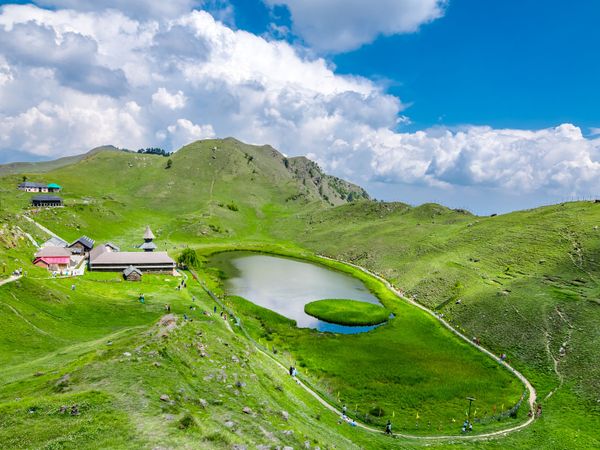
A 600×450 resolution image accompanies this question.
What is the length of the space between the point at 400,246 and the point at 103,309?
396ft

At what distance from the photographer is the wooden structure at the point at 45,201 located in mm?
162000

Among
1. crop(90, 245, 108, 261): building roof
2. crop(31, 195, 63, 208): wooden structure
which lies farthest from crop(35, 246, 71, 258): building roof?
crop(31, 195, 63, 208): wooden structure

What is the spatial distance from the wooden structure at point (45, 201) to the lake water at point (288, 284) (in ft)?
263

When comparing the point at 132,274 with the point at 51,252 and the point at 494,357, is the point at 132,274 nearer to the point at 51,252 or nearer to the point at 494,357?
the point at 51,252

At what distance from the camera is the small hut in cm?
9750

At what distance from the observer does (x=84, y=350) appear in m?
46.0

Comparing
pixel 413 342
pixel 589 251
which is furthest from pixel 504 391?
pixel 589 251

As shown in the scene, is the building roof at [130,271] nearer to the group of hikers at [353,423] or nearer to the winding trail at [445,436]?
the winding trail at [445,436]

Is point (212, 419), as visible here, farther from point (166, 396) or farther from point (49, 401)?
point (49, 401)

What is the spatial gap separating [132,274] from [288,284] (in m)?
47.4

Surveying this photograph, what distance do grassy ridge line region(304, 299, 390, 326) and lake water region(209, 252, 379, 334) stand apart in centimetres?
167

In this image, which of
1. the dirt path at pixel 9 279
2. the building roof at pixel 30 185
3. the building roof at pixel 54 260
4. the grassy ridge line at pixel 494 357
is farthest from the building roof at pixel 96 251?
the building roof at pixel 30 185

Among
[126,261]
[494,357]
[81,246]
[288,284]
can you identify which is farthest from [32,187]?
[494,357]

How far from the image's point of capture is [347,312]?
93812mm
